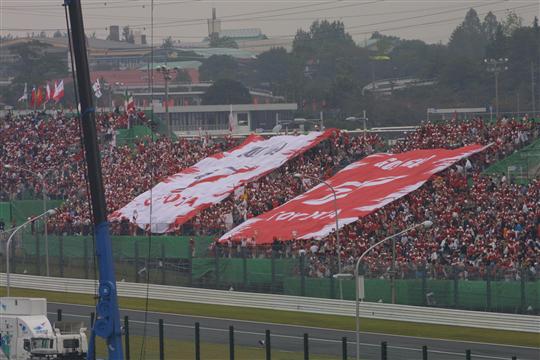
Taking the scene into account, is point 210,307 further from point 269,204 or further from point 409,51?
point 409,51

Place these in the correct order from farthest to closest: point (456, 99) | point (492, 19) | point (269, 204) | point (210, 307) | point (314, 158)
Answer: point (492, 19), point (456, 99), point (314, 158), point (269, 204), point (210, 307)

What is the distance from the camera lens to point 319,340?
4403 cm

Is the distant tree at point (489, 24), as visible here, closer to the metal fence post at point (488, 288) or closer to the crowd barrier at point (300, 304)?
the crowd barrier at point (300, 304)

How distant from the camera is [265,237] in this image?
5650 cm

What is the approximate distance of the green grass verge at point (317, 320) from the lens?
44375mm

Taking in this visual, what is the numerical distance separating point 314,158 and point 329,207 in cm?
1112

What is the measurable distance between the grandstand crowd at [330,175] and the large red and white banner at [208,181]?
63 centimetres

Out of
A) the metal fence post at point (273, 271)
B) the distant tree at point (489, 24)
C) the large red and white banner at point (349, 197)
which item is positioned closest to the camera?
the metal fence post at point (273, 271)

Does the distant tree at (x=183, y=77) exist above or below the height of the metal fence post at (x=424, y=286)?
above

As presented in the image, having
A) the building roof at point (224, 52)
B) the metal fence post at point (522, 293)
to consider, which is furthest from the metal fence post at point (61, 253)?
the building roof at point (224, 52)

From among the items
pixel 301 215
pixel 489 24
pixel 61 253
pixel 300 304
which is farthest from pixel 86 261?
pixel 489 24

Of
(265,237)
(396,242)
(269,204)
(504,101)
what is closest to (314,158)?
(269,204)

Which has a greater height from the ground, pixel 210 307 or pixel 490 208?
pixel 490 208

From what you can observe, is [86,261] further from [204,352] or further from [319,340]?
[204,352]
